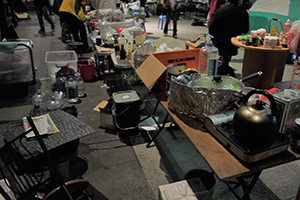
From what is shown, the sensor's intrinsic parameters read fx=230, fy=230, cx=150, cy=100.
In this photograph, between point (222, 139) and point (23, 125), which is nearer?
point (222, 139)

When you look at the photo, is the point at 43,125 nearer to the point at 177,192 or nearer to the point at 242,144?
the point at 177,192

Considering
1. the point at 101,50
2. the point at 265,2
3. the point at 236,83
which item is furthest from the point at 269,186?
the point at 265,2

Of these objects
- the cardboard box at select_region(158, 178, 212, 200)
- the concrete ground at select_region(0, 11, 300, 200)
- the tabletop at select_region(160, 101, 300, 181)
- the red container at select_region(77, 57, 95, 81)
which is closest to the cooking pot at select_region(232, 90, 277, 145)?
the tabletop at select_region(160, 101, 300, 181)

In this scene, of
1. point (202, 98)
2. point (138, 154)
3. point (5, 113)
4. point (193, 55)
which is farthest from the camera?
point (5, 113)

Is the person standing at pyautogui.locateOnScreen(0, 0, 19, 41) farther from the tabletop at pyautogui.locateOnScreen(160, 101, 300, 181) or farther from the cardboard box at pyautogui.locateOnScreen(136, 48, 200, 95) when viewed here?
the tabletop at pyautogui.locateOnScreen(160, 101, 300, 181)

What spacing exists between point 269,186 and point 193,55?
1380mm

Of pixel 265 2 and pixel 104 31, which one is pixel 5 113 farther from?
pixel 265 2

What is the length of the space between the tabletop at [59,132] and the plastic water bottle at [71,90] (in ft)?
5.71

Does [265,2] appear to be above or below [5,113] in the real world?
above

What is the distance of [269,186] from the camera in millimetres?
2051

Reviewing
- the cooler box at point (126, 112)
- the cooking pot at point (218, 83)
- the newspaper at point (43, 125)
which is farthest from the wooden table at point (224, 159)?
the cooler box at point (126, 112)

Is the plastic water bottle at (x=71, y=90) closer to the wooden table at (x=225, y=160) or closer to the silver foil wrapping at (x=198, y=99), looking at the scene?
the silver foil wrapping at (x=198, y=99)

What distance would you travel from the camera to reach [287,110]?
1.27 m

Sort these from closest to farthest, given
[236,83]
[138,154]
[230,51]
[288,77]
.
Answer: [236,83] < [138,154] < [230,51] < [288,77]
